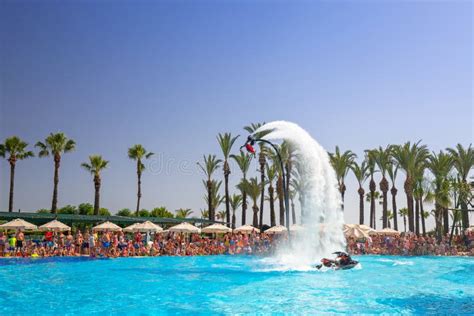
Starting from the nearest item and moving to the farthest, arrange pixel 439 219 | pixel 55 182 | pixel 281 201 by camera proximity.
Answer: pixel 439 219 → pixel 55 182 → pixel 281 201

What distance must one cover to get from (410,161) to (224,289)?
4184cm

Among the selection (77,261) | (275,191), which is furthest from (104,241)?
(275,191)

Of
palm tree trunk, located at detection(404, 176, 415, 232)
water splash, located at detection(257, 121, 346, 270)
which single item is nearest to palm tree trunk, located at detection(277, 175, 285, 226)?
palm tree trunk, located at detection(404, 176, 415, 232)

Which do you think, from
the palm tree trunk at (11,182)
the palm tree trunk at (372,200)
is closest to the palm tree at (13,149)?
the palm tree trunk at (11,182)

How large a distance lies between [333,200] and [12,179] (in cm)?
4175

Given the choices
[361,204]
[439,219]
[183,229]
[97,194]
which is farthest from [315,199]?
[97,194]

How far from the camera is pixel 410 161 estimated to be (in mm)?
52500

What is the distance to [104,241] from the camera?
98.7ft

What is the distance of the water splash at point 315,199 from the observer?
26.9 metres

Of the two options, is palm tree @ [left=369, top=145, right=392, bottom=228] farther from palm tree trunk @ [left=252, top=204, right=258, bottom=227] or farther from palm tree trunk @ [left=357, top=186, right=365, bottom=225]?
palm tree trunk @ [left=252, top=204, right=258, bottom=227]

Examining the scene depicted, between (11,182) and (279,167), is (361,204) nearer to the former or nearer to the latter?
(279,167)

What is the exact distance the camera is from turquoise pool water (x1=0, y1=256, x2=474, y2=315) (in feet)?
44.2

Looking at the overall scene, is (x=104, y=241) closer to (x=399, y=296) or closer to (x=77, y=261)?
(x=77, y=261)

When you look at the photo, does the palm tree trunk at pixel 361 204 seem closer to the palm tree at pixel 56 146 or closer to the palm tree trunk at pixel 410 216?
the palm tree trunk at pixel 410 216
